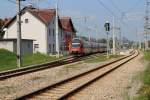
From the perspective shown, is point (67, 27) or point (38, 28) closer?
point (38, 28)

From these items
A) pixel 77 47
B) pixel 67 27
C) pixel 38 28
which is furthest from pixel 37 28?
pixel 77 47

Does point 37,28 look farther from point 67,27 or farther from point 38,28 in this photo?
point 67,27

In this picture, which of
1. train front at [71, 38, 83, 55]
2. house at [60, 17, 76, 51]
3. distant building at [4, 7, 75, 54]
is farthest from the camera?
house at [60, 17, 76, 51]

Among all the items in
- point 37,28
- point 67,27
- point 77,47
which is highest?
point 67,27

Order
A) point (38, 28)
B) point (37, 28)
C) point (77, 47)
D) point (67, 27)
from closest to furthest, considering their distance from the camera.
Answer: point (77, 47) → point (37, 28) → point (38, 28) → point (67, 27)

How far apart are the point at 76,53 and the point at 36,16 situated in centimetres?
2147

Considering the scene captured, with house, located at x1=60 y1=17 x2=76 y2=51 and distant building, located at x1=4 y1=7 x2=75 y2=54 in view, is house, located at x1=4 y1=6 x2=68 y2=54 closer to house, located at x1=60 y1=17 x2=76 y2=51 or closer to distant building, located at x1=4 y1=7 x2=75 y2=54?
distant building, located at x1=4 y1=7 x2=75 y2=54

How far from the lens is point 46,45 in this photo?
80375 mm

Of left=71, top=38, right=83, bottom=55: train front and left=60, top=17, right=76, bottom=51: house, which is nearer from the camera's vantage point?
left=71, top=38, right=83, bottom=55: train front

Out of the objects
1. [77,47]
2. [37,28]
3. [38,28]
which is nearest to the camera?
[77,47]

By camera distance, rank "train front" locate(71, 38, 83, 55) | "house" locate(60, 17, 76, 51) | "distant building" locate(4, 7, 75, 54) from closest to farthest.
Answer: "train front" locate(71, 38, 83, 55), "distant building" locate(4, 7, 75, 54), "house" locate(60, 17, 76, 51)

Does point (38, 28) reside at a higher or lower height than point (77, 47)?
higher

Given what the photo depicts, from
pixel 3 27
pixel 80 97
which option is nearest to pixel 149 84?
pixel 80 97

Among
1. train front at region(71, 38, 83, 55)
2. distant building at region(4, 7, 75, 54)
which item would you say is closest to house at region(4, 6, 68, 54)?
distant building at region(4, 7, 75, 54)
